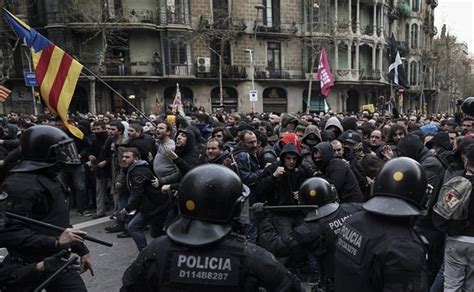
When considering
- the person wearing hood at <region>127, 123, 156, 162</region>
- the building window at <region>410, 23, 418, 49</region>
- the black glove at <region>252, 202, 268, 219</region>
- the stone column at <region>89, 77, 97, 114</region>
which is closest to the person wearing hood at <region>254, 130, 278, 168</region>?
the person wearing hood at <region>127, 123, 156, 162</region>

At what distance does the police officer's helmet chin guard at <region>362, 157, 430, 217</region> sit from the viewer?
81.5 inches

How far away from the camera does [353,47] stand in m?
33.3

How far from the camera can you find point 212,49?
91.0ft

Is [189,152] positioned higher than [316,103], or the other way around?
[316,103]

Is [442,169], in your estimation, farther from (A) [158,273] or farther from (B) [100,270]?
(B) [100,270]

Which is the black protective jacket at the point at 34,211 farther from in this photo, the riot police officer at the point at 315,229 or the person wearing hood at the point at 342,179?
the person wearing hood at the point at 342,179

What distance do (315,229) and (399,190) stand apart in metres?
0.82

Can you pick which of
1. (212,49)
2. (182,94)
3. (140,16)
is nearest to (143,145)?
(212,49)

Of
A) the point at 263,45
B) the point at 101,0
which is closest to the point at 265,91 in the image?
the point at 263,45

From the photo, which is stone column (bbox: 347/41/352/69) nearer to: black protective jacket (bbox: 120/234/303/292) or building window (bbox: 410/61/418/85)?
building window (bbox: 410/61/418/85)

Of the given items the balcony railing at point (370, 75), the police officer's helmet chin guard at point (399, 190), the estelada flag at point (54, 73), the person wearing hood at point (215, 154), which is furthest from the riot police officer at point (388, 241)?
the balcony railing at point (370, 75)

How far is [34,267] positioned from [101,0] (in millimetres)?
26058

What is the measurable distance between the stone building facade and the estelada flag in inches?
686

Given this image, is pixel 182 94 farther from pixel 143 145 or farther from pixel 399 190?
pixel 399 190
